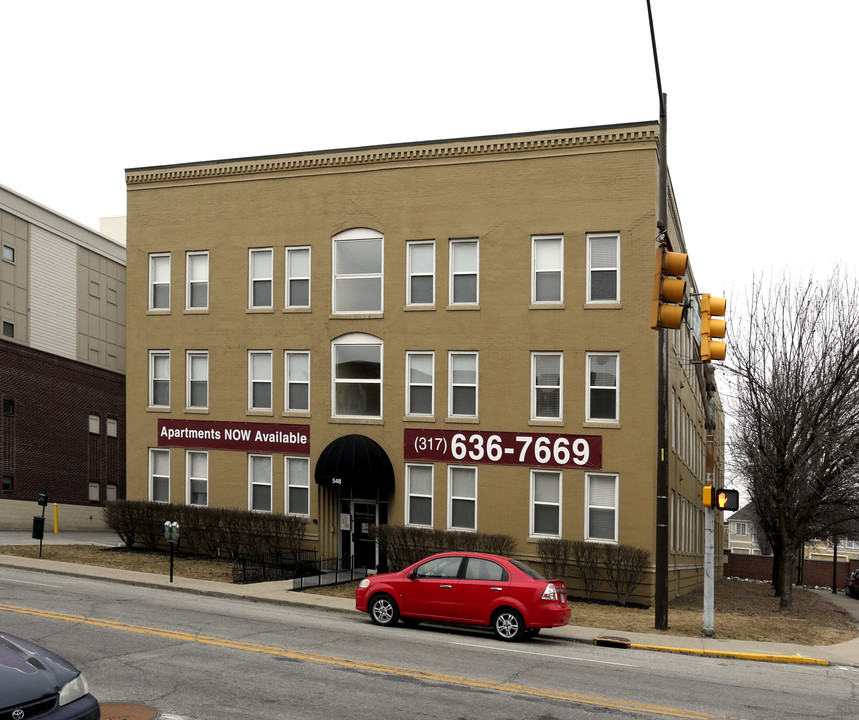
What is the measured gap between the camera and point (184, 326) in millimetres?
30625

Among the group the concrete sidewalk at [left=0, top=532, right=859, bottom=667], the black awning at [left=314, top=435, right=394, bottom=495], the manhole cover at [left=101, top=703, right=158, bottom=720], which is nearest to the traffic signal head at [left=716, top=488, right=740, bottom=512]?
the concrete sidewalk at [left=0, top=532, right=859, bottom=667]

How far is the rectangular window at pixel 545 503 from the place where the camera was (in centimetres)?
2577

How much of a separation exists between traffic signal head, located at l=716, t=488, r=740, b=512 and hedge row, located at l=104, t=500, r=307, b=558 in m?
14.1

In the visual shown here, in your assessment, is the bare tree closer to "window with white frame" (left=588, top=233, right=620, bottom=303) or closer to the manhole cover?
"window with white frame" (left=588, top=233, right=620, bottom=303)

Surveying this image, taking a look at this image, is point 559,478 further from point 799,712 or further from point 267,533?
point 799,712

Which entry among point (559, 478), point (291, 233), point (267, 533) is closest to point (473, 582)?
point (559, 478)

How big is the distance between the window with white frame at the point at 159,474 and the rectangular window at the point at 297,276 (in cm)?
703

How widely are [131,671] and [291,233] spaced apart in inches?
755

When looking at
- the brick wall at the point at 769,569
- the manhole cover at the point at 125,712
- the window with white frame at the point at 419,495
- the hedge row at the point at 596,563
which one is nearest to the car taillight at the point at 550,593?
the manhole cover at the point at 125,712

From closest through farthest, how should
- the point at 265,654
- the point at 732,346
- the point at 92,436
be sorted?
the point at 265,654 → the point at 732,346 → the point at 92,436

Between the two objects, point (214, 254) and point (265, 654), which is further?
point (214, 254)

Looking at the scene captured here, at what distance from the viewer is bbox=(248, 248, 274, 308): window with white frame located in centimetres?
2961

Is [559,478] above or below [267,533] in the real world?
above

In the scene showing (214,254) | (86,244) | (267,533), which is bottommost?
(267,533)
